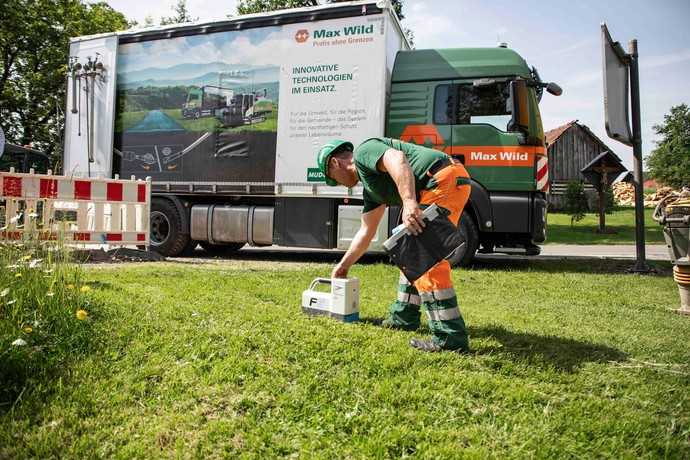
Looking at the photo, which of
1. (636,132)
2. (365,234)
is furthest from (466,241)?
(365,234)

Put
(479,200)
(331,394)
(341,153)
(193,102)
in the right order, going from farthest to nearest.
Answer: (193,102) < (479,200) < (341,153) < (331,394)

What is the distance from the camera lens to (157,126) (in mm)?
9141

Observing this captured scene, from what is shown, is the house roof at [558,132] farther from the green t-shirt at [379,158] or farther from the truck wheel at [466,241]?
the green t-shirt at [379,158]

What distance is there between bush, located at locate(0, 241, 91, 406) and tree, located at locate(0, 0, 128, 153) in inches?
982

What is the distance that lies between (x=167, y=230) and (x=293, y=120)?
10.8 ft

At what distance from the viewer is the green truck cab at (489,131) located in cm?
732

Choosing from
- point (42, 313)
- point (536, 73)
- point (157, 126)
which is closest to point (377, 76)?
point (536, 73)

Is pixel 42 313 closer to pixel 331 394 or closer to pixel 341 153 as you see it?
pixel 331 394

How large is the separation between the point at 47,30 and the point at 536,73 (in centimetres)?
2636

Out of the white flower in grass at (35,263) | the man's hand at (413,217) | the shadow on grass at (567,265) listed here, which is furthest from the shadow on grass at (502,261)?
the white flower in grass at (35,263)

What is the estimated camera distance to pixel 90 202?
7613 mm

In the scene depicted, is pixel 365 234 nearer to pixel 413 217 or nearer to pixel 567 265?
pixel 413 217

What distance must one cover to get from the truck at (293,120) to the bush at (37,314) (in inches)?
193

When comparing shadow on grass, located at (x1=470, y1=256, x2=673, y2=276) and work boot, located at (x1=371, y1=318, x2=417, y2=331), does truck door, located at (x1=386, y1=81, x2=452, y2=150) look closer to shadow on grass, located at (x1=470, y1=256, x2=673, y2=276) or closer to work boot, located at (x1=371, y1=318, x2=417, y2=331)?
shadow on grass, located at (x1=470, y1=256, x2=673, y2=276)
